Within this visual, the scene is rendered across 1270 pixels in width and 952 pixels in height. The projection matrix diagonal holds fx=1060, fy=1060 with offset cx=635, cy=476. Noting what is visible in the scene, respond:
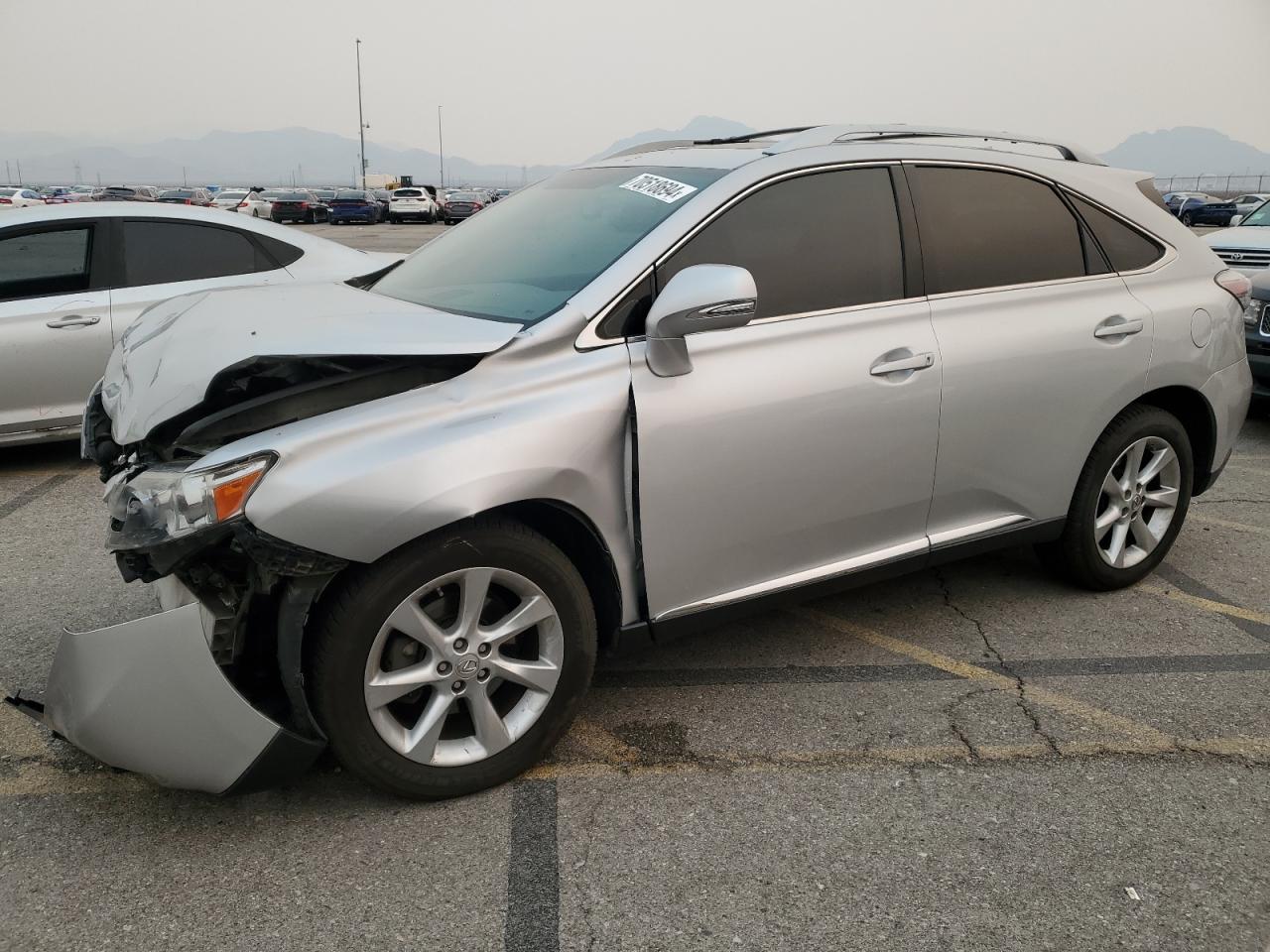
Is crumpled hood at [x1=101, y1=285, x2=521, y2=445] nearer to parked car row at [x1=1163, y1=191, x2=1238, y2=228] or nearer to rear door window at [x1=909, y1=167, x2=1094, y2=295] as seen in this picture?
rear door window at [x1=909, y1=167, x2=1094, y2=295]

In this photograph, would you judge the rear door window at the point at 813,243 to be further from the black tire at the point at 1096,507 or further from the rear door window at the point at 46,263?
the rear door window at the point at 46,263

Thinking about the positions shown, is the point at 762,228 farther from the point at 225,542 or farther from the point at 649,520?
the point at 225,542

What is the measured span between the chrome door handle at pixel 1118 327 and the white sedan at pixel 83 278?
142 inches

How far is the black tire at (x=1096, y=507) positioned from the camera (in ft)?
13.3

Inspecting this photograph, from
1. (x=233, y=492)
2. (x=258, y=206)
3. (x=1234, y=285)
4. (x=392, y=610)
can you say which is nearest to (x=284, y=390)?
(x=233, y=492)

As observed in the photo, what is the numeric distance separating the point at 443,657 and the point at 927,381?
180 cm

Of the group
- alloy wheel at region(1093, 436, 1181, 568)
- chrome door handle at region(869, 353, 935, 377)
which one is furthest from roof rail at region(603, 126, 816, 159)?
alloy wheel at region(1093, 436, 1181, 568)

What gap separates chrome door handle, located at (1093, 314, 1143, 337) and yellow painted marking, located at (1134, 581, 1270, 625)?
3.79 feet

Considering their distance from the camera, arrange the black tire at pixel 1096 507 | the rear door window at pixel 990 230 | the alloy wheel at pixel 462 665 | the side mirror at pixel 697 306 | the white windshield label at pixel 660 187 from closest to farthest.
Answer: the alloy wheel at pixel 462 665 < the side mirror at pixel 697 306 < the white windshield label at pixel 660 187 < the rear door window at pixel 990 230 < the black tire at pixel 1096 507

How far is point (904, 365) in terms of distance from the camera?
11.2ft

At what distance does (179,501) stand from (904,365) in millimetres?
2184

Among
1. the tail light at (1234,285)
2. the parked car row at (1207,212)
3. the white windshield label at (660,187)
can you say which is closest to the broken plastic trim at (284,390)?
the white windshield label at (660,187)

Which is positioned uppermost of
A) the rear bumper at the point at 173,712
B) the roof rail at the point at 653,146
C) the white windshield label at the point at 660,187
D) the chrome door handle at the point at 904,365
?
the roof rail at the point at 653,146

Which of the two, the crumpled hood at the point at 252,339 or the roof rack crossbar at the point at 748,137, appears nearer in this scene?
the crumpled hood at the point at 252,339
